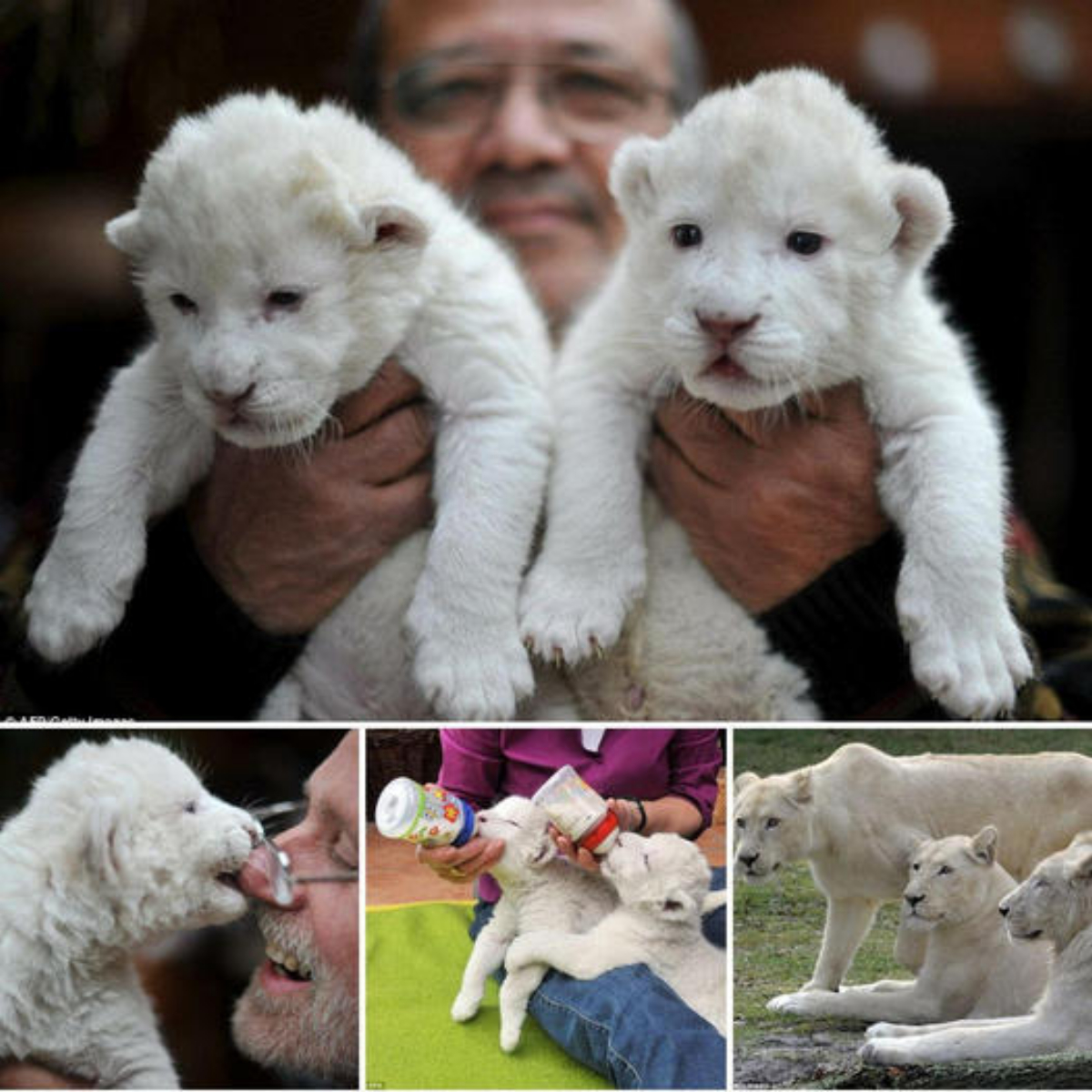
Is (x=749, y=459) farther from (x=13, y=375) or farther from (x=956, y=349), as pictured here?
(x=13, y=375)

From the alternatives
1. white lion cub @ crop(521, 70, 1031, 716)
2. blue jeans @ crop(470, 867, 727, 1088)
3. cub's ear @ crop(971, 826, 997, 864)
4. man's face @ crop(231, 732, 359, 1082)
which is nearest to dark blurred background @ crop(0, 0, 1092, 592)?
white lion cub @ crop(521, 70, 1031, 716)

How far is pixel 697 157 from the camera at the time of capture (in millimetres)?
2863

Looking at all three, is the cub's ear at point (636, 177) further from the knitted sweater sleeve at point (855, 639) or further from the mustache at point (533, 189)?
the knitted sweater sleeve at point (855, 639)

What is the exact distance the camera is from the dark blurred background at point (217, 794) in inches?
118

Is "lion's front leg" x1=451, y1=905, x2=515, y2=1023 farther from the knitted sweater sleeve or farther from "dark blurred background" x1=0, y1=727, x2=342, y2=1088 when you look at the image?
the knitted sweater sleeve

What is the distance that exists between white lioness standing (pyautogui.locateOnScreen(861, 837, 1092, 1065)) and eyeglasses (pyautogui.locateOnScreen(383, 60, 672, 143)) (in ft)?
5.43

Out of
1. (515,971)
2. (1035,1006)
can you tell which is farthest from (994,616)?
(515,971)

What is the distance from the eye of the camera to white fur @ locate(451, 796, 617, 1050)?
120 inches

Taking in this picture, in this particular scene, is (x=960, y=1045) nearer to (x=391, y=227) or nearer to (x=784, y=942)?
(x=784, y=942)

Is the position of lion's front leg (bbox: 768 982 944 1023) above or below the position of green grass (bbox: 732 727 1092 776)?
below

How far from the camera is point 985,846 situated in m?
3.08

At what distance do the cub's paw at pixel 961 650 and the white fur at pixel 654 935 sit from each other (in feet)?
2.04

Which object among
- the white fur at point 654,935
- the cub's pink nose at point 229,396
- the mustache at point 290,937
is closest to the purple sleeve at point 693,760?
the white fur at point 654,935

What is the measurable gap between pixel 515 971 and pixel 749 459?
1.06m
